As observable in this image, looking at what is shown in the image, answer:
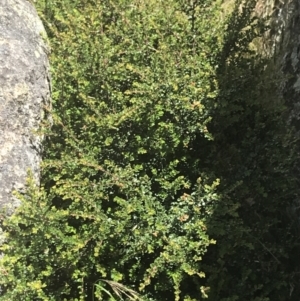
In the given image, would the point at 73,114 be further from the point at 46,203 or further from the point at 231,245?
the point at 231,245

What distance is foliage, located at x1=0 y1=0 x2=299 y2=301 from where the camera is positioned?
103 inches

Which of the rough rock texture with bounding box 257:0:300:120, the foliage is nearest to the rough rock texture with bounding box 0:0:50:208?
the foliage

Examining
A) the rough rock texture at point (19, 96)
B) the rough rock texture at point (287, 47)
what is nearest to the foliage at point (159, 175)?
the rough rock texture at point (19, 96)

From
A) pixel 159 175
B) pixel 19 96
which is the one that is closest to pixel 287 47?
pixel 159 175

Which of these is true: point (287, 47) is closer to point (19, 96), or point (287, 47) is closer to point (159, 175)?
point (159, 175)

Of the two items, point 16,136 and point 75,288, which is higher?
point 16,136

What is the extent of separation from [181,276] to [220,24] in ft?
5.68

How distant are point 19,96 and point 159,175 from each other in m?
0.92

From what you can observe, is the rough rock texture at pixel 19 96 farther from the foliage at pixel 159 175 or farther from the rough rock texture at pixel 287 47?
the rough rock texture at pixel 287 47

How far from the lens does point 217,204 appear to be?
269 cm

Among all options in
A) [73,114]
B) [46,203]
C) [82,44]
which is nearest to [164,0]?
[82,44]

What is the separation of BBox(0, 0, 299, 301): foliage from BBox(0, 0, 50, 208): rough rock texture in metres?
0.10

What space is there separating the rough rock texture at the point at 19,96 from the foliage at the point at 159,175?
96 mm

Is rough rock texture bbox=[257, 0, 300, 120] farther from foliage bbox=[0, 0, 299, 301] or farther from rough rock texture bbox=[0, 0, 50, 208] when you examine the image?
rough rock texture bbox=[0, 0, 50, 208]
